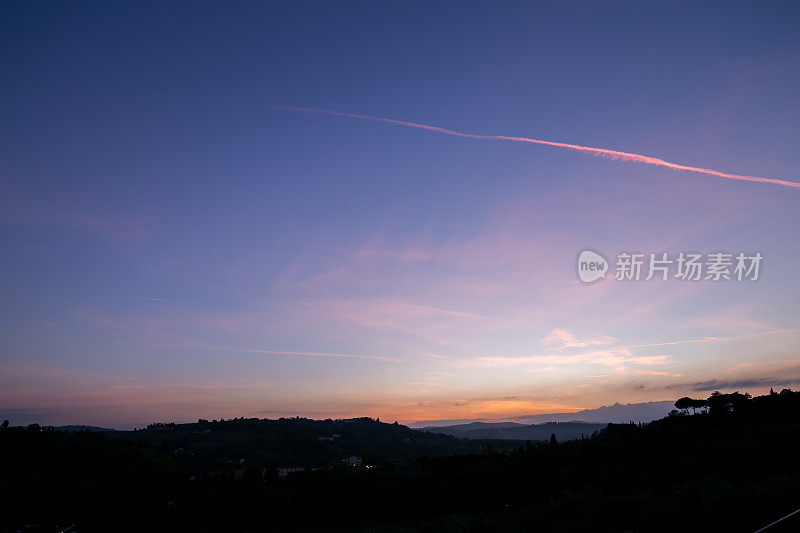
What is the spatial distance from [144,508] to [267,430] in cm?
13850

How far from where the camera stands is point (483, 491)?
38.6 meters

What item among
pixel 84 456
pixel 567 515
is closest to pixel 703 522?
pixel 567 515

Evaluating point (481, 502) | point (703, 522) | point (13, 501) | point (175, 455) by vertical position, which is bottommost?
point (175, 455)

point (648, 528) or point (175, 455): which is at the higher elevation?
point (648, 528)

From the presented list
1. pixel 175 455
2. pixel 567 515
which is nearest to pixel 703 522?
pixel 567 515

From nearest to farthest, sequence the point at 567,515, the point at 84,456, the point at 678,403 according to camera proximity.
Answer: the point at 567,515
the point at 84,456
the point at 678,403

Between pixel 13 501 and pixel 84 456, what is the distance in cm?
5018

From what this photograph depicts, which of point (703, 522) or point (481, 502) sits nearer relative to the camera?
point (703, 522)

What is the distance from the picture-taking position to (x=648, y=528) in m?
16.0

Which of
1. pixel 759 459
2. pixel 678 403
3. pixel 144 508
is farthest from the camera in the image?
pixel 678 403

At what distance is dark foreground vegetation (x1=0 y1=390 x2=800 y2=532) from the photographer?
17611mm

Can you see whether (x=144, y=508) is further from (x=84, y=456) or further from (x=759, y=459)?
(x=84, y=456)

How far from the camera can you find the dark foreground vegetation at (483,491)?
17.6 m

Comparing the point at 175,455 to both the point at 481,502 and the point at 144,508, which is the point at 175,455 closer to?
the point at 144,508
